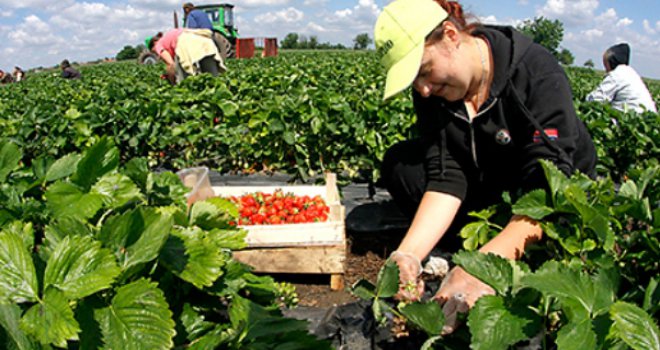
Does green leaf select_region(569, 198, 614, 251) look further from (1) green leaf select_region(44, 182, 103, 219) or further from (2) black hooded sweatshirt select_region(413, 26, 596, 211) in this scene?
(1) green leaf select_region(44, 182, 103, 219)

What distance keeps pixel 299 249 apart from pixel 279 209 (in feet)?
1.76

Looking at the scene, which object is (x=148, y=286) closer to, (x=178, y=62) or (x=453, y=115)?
(x=453, y=115)

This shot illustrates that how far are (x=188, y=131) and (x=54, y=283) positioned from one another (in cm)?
404

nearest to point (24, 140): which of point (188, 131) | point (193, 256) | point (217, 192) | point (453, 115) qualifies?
point (188, 131)

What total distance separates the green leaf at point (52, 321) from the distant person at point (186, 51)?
21.0 feet

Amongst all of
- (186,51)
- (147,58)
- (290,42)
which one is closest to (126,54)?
(290,42)

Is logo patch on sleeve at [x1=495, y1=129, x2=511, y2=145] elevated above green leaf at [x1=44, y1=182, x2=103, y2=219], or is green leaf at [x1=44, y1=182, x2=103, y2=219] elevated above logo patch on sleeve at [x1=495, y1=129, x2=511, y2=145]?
logo patch on sleeve at [x1=495, y1=129, x2=511, y2=145]

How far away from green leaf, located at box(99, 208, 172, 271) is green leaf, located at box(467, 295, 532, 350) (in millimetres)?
779

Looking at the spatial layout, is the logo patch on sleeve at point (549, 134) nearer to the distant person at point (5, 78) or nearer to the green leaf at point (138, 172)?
the green leaf at point (138, 172)

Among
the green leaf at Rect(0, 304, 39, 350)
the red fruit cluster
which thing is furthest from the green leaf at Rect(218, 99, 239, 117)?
the green leaf at Rect(0, 304, 39, 350)

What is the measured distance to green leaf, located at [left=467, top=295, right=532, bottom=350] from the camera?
136 cm

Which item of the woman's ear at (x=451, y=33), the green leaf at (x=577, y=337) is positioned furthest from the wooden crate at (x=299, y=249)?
the green leaf at (x=577, y=337)

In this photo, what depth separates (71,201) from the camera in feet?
4.58

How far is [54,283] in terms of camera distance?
3.47 feet
